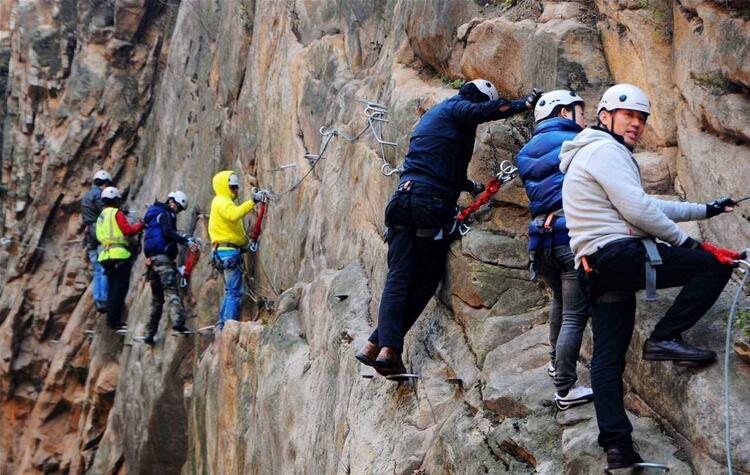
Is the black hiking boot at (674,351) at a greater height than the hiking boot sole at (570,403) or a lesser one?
greater

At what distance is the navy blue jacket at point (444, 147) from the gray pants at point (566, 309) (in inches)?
70.5

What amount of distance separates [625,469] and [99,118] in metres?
21.5

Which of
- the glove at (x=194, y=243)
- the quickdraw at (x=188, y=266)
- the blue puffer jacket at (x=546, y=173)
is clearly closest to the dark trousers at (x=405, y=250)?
the blue puffer jacket at (x=546, y=173)

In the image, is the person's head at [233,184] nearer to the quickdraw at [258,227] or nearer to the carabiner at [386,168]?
the quickdraw at [258,227]

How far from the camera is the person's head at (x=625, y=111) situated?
6.59 metres

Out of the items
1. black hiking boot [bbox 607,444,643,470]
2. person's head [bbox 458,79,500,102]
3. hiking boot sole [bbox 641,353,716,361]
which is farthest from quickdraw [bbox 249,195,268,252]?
black hiking boot [bbox 607,444,643,470]

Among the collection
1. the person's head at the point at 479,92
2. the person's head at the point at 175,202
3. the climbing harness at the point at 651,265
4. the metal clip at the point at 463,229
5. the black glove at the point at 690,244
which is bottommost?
the climbing harness at the point at 651,265

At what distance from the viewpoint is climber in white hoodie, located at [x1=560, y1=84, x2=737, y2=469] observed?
6293 millimetres

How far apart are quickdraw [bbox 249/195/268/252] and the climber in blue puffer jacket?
8.72 m

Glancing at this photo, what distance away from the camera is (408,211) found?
9.02 m

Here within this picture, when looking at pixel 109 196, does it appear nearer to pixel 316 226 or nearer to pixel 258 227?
pixel 258 227

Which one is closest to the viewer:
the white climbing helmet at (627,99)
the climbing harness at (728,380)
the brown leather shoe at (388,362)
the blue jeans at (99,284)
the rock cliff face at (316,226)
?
the climbing harness at (728,380)

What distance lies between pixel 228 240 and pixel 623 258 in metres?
10.6

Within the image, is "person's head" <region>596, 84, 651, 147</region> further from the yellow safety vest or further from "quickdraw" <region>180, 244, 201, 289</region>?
the yellow safety vest
